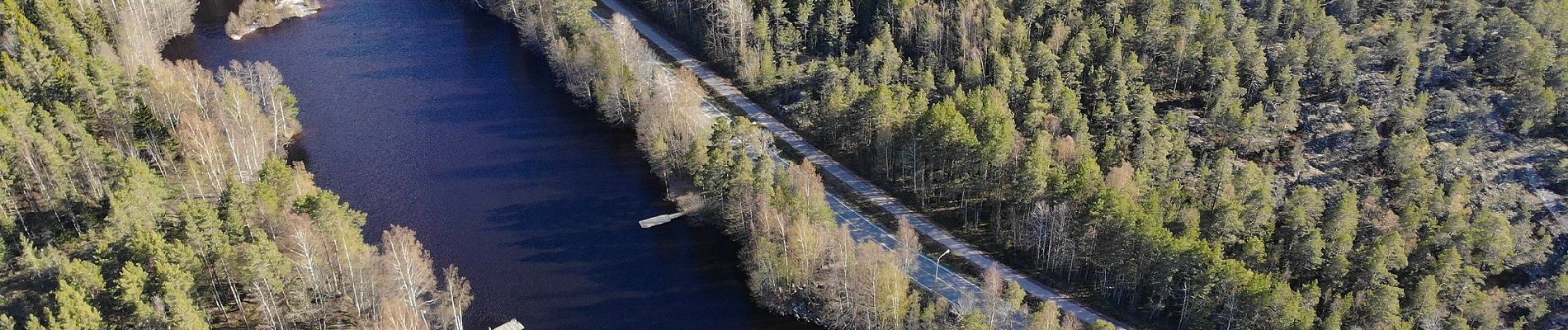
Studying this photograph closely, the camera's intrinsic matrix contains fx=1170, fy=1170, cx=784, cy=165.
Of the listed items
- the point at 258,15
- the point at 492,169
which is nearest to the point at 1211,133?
the point at 492,169

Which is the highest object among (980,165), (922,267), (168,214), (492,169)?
(980,165)

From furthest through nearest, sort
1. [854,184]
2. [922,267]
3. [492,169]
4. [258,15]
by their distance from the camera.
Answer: [258,15] < [492,169] < [854,184] < [922,267]

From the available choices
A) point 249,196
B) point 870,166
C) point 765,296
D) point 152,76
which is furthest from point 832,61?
point 152,76

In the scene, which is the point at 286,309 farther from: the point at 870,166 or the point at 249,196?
the point at 870,166

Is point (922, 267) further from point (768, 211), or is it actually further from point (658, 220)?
point (658, 220)

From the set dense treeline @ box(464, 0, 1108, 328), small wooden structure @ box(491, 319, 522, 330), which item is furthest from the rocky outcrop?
small wooden structure @ box(491, 319, 522, 330)

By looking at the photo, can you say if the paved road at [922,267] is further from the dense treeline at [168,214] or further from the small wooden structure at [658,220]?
the dense treeline at [168,214]

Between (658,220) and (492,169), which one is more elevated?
(492,169)
